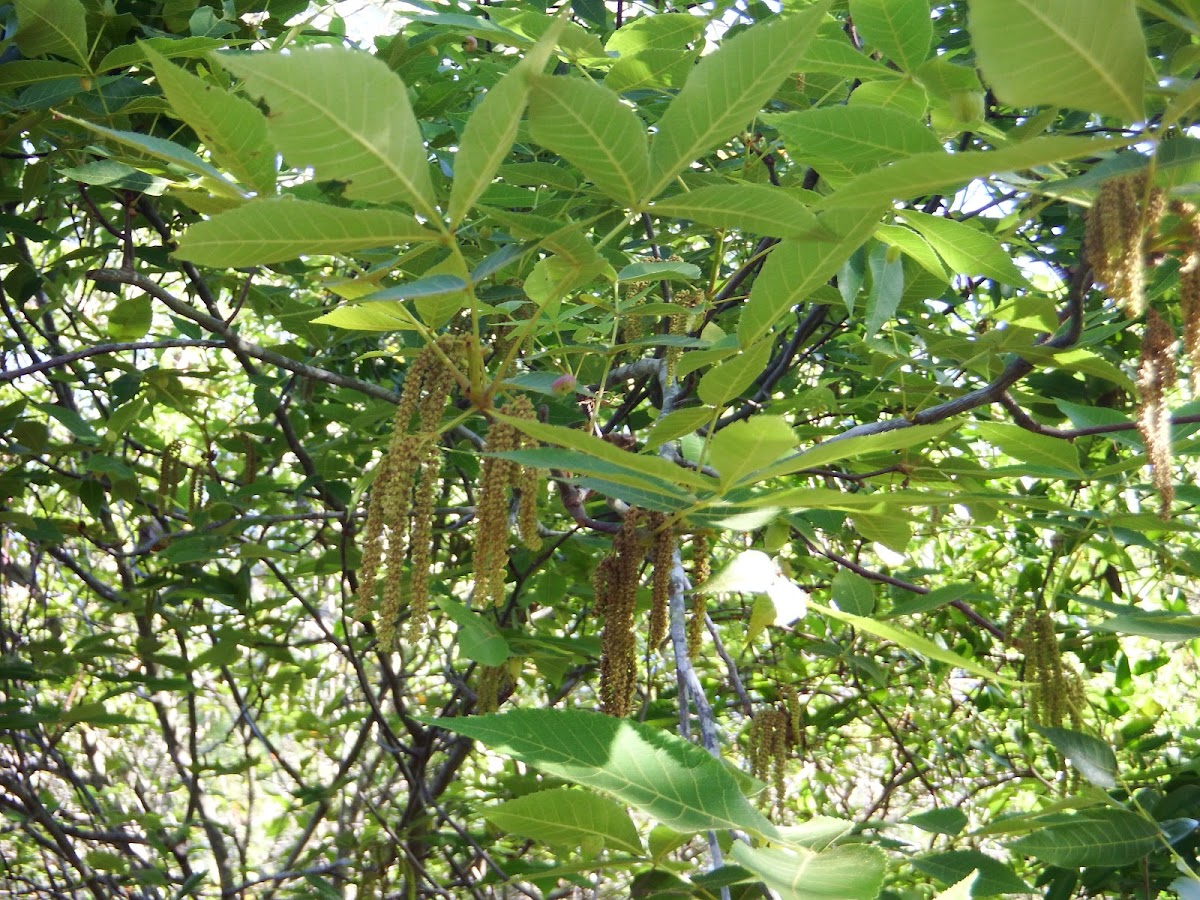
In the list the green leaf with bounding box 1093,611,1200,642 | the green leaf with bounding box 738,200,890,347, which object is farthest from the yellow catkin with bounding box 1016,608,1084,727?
the green leaf with bounding box 738,200,890,347

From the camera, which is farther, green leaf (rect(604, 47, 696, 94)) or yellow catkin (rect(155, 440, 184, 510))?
yellow catkin (rect(155, 440, 184, 510))

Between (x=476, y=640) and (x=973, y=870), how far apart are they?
714 mm

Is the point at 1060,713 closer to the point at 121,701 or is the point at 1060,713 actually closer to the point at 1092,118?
the point at 1092,118

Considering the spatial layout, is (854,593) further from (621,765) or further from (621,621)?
(621,765)

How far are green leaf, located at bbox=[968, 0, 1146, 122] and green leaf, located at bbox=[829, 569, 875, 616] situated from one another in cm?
93

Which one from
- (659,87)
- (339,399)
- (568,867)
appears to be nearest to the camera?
(568,867)

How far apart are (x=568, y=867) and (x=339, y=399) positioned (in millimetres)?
2034

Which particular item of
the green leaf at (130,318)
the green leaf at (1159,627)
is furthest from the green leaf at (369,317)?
the green leaf at (130,318)

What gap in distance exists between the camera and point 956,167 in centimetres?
65

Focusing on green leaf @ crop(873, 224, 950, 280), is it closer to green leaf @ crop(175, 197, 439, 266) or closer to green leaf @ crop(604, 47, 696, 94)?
green leaf @ crop(604, 47, 696, 94)

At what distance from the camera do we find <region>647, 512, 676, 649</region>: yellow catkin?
3.83 feet

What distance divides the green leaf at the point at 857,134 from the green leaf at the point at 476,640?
765 millimetres

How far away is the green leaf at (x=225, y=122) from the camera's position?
846 millimetres

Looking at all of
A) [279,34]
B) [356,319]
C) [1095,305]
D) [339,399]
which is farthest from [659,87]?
[339,399]
